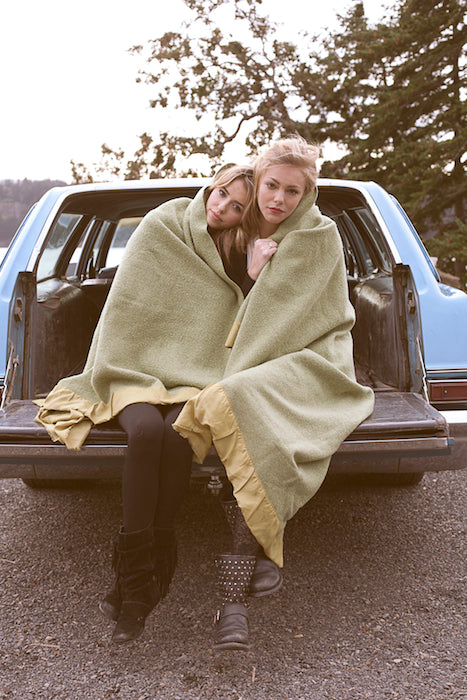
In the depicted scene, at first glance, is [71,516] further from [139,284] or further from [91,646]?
[139,284]

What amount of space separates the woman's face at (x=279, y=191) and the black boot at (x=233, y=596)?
1.32 meters

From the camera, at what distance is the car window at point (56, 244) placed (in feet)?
12.2

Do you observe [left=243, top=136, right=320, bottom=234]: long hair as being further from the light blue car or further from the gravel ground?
the gravel ground

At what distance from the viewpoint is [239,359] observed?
2.55 metres

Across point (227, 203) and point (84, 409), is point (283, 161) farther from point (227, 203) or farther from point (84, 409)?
point (84, 409)

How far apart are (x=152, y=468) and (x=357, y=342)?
179 centimetres

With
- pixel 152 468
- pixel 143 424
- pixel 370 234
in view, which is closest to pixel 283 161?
pixel 143 424

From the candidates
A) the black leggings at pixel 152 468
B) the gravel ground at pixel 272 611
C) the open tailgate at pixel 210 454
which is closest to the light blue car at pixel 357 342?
the open tailgate at pixel 210 454

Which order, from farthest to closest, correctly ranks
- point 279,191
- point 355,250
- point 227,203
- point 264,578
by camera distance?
point 355,250
point 227,203
point 279,191
point 264,578

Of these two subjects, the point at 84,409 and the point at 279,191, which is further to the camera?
the point at 279,191

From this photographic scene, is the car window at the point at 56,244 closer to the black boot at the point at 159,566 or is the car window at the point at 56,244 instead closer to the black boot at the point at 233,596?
the black boot at the point at 159,566

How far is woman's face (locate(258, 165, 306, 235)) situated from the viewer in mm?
2621

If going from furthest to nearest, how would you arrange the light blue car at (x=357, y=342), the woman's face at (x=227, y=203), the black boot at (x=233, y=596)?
the woman's face at (x=227, y=203) < the light blue car at (x=357, y=342) < the black boot at (x=233, y=596)

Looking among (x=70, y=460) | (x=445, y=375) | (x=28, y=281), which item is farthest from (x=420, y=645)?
(x=28, y=281)
